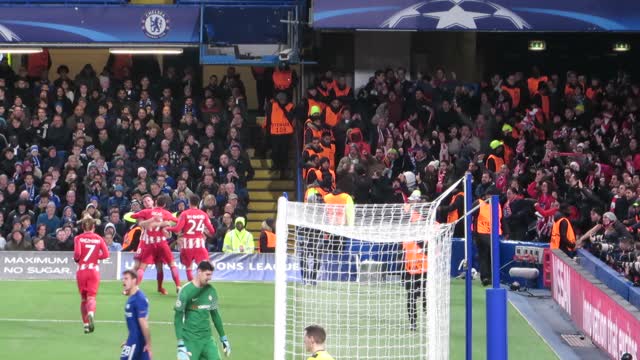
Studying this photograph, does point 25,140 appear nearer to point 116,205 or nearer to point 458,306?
point 116,205

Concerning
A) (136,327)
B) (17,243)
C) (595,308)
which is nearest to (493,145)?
(595,308)

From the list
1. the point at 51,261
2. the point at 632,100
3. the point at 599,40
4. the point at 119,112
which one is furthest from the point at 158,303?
the point at 599,40

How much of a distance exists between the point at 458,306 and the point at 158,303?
16.2ft

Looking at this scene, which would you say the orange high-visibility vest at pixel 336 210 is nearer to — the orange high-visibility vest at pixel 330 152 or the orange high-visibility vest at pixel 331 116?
the orange high-visibility vest at pixel 330 152

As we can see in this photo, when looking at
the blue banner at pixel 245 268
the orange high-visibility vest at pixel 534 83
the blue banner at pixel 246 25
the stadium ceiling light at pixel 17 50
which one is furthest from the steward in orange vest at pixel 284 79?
the blue banner at pixel 245 268

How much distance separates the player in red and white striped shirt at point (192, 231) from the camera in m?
21.2

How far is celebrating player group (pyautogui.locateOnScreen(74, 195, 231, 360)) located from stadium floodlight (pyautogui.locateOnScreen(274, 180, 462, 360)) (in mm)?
906

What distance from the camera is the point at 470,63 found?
1350 inches

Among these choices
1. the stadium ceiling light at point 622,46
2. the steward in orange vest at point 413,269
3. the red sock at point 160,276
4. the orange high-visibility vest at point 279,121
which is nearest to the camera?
the steward in orange vest at point 413,269

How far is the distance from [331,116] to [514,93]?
4.17 m

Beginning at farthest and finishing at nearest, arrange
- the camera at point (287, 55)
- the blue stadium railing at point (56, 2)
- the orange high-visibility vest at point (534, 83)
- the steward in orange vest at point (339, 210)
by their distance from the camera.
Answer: the blue stadium railing at point (56, 2) < the orange high-visibility vest at point (534, 83) < the camera at point (287, 55) < the steward in orange vest at point (339, 210)

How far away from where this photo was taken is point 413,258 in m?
18.1

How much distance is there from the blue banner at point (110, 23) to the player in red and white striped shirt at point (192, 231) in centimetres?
1059

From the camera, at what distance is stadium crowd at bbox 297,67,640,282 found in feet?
82.7
